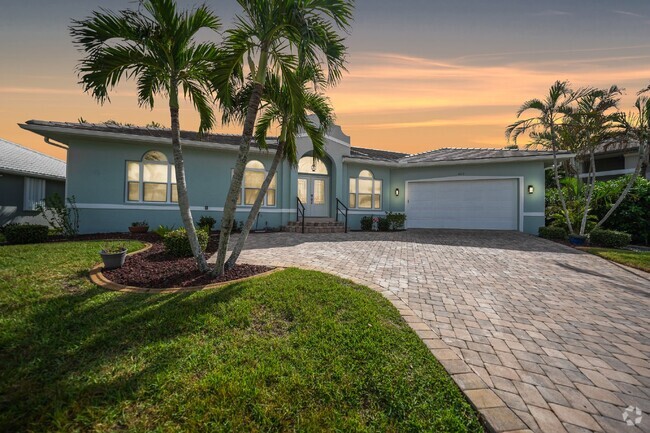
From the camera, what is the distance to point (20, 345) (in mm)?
2740

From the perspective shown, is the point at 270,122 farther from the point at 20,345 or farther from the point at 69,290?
the point at 20,345

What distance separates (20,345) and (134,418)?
1.93 meters

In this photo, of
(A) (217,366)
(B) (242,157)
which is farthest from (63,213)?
(A) (217,366)

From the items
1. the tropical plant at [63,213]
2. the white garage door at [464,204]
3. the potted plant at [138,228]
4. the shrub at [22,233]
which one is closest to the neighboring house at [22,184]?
the tropical plant at [63,213]

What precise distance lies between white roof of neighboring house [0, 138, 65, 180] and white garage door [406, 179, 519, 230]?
18975mm

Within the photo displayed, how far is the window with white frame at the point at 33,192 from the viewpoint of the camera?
41.1 feet

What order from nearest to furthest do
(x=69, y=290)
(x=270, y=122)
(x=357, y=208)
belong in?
1. (x=69, y=290)
2. (x=270, y=122)
3. (x=357, y=208)

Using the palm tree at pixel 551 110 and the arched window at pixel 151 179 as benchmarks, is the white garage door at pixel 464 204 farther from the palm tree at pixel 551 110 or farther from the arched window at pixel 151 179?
the arched window at pixel 151 179

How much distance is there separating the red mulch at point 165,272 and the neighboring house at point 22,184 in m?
10.9

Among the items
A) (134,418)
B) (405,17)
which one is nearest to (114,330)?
(134,418)

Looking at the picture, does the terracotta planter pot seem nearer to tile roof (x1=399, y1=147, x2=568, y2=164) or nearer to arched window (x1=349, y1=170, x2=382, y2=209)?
arched window (x1=349, y1=170, x2=382, y2=209)

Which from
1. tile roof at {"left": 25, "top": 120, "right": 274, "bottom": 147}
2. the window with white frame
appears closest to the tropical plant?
tile roof at {"left": 25, "top": 120, "right": 274, "bottom": 147}

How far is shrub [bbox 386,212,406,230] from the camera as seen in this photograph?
14.5 meters

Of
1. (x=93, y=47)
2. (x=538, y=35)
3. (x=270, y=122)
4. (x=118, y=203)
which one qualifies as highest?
(x=538, y=35)
